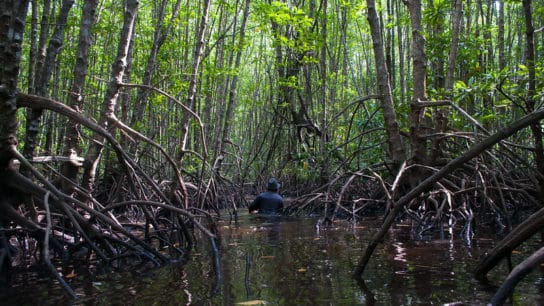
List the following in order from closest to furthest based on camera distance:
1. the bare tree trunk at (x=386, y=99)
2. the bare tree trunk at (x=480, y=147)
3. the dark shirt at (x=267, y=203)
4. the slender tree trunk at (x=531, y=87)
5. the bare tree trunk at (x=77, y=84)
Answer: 1. the bare tree trunk at (x=480, y=147)
2. the bare tree trunk at (x=77, y=84)
3. the slender tree trunk at (x=531, y=87)
4. the bare tree trunk at (x=386, y=99)
5. the dark shirt at (x=267, y=203)

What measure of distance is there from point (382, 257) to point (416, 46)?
3238 mm

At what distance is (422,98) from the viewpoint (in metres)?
5.89

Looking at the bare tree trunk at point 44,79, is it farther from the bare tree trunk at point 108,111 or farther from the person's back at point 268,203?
the person's back at point 268,203

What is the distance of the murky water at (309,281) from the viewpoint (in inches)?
98.6

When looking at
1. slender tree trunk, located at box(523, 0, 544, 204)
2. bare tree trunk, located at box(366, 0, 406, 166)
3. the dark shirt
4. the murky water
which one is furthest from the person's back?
slender tree trunk, located at box(523, 0, 544, 204)

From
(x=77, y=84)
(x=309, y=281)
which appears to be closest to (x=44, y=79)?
(x=77, y=84)

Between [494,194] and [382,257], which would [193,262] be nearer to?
[382,257]

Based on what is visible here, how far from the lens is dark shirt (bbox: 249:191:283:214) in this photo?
7.91 metres

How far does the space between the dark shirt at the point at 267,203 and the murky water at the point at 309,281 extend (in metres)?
3.39

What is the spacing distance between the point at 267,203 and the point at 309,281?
4977mm

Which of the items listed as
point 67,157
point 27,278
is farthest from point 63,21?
point 27,278

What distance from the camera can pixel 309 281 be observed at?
2955 mm

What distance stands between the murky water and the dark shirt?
3.39m

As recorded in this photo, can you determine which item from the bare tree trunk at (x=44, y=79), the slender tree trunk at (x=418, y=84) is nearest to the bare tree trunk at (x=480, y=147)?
the bare tree trunk at (x=44, y=79)
